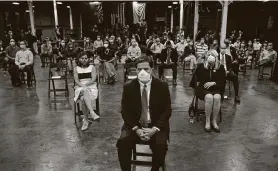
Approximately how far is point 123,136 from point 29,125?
9.66 ft

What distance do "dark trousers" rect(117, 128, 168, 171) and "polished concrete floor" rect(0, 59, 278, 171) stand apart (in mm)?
683

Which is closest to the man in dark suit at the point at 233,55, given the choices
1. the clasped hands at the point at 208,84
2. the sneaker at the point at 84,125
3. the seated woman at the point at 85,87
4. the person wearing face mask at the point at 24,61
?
the clasped hands at the point at 208,84

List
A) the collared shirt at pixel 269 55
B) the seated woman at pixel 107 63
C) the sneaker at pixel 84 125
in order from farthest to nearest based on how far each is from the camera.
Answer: the collared shirt at pixel 269 55, the seated woman at pixel 107 63, the sneaker at pixel 84 125

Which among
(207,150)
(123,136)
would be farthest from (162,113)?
(207,150)

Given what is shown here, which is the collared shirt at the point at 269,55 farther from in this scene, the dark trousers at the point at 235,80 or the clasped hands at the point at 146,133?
the clasped hands at the point at 146,133

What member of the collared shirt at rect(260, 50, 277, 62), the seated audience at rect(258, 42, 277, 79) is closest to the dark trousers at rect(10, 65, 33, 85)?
the seated audience at rect(258, 42, 277, 79)

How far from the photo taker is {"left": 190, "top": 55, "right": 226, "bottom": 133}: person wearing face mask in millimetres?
4895

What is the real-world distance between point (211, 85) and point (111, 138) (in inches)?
79.7

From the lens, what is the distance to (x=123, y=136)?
10.3 ft

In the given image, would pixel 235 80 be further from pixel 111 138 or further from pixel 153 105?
pixel 153 105

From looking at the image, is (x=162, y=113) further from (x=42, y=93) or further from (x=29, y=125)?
(x=42, y=93)

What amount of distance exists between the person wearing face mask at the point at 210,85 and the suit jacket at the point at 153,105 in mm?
1820

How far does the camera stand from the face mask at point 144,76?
3342 mm

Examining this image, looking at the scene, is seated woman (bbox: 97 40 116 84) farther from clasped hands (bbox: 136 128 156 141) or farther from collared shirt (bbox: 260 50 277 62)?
clasped hands (bbox: 136 128 156 141)
